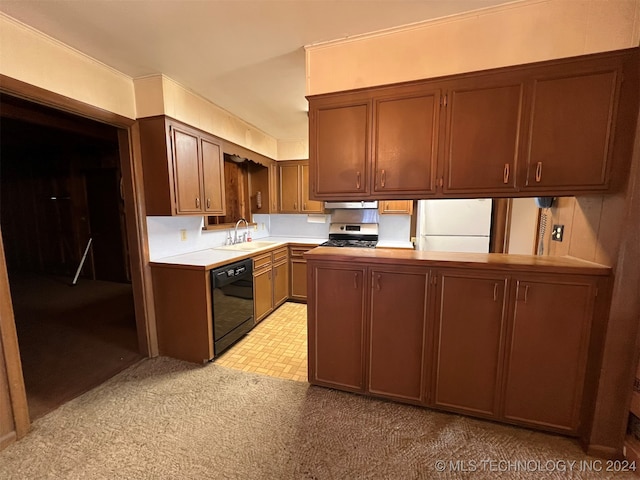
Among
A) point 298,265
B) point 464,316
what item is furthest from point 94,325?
point 464,316

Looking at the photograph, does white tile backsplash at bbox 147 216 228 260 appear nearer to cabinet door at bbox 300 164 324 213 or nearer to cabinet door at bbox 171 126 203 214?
cabinet door at bbox 171 126 203 214

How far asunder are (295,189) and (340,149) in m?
2.44

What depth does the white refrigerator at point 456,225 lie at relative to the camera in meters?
3.43

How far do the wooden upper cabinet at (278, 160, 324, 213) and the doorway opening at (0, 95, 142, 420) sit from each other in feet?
7.37

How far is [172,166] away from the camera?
2.38 m

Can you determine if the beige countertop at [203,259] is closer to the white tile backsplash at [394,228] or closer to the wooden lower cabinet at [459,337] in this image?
the wooden lower cabinet at [459,337]

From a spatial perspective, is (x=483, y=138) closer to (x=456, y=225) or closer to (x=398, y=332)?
(x=398, y=332)

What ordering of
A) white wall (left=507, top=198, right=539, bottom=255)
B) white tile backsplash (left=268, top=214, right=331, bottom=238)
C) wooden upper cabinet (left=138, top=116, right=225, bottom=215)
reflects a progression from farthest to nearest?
white tile backsplash (left=268, top=214, right=331, bottom=238), white wall (left=507, top=198, right=539, bottom=255), wooden upper cabinet (left=138, top=116, right=225, bottom=215)

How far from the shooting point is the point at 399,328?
190cm

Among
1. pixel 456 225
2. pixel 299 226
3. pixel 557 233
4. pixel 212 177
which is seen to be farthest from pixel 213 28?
pixel 456 225

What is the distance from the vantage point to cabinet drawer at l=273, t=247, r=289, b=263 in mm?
3632

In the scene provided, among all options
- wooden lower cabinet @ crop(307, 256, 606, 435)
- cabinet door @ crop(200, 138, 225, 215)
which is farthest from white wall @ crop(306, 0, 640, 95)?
cabinet door @ crop(200, 138, 225, 215)

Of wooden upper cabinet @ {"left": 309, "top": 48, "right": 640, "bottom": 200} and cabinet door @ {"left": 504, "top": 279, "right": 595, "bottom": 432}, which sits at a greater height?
wooden upper cabinet @ {"left": 309, "top": 48, "right": 640, "bottom": 200}

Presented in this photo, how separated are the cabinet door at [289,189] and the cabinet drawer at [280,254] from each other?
75 cm
